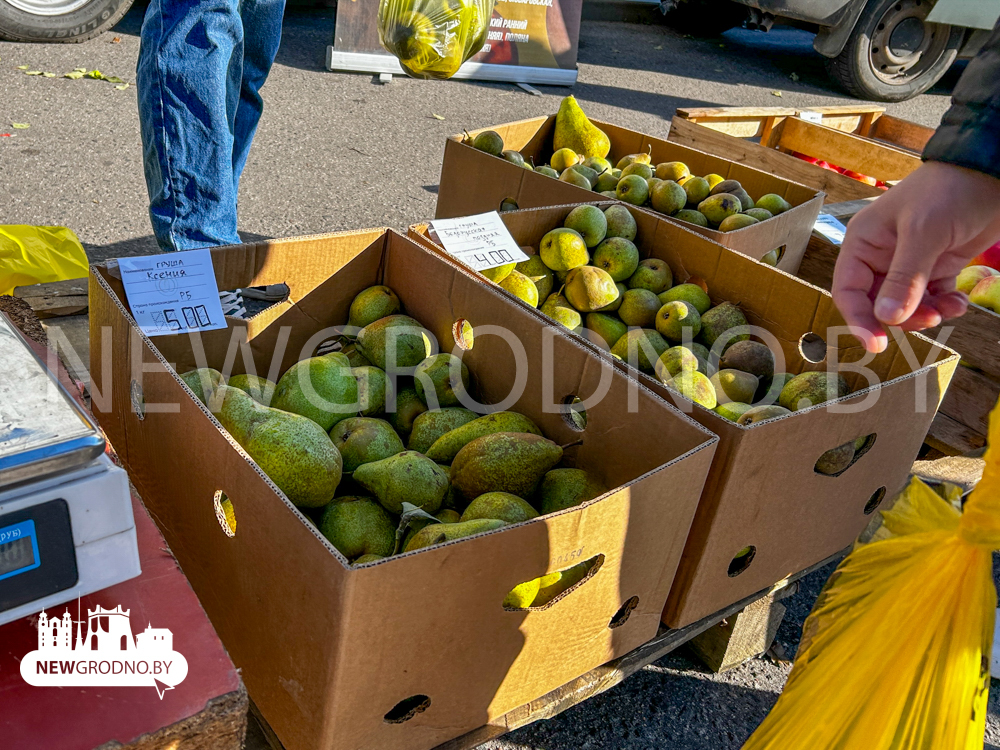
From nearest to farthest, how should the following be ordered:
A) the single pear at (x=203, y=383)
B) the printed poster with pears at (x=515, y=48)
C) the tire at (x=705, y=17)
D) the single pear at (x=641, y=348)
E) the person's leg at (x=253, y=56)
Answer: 1. the single pear at (x=203, y=383)
2. the single pear at (x=641, y=348)
3. the person's leg at (x=253, y=56)
4. the printed poster with pears at (x=515, y=48)
5. the tire at (x=705, y=17)

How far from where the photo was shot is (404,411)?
176cm

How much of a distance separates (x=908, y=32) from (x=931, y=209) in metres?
8.02

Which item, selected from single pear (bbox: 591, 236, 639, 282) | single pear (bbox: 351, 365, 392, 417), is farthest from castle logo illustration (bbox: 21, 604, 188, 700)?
single pear (bbox: 591, 236, 639, 282)

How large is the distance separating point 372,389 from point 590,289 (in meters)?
0.69

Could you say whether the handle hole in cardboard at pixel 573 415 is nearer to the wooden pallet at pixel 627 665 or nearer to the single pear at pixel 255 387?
the wooden pallet at pixel 627 665

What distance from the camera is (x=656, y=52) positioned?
8617 mm

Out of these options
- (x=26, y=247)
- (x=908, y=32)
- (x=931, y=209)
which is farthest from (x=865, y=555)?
(x=908, y=32)

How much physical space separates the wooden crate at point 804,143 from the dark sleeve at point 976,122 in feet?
7.91

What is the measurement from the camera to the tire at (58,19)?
5.29m

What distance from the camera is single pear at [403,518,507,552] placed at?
3.93 feet

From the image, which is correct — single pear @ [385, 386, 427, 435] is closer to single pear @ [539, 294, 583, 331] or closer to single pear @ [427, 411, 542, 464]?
single pear @ [427, 411, 542, 464]

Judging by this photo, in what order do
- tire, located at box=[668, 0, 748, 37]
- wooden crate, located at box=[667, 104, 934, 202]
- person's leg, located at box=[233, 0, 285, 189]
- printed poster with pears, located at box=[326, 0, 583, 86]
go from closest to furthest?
person's leg, located at box=[233, 0, 285, 189] < wooden crate, located at box=[667, 104, 934, 202] < printed poster with pears, located at box=[326, 0, 583, 86] < tire, located at box=[668, 0, 748, 37]

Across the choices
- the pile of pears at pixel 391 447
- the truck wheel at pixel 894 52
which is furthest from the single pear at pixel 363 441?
the truck wheel at pixel 894 52

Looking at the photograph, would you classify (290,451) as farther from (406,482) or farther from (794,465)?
(794,465)
